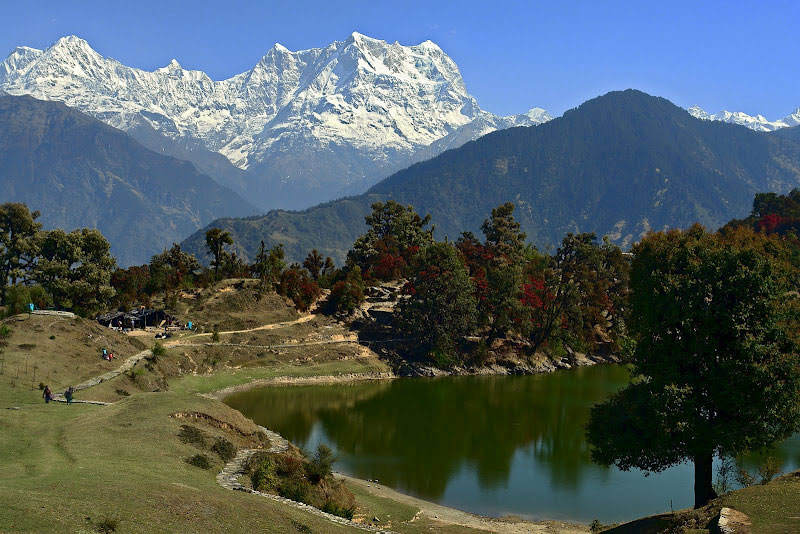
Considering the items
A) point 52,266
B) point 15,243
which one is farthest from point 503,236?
point 15,243

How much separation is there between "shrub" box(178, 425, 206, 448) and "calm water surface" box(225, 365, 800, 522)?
15.9 meters

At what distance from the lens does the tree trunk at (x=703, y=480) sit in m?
37.9

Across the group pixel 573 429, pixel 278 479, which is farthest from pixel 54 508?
pixel 573 429

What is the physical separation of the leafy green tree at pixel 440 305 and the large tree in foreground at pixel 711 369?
236 feet

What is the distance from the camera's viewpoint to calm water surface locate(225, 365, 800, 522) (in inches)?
2053

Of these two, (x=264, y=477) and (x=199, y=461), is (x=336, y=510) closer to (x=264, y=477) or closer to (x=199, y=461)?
(x=264, y=477)

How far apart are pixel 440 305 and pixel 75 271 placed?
5321 cm

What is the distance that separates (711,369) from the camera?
1465 inches

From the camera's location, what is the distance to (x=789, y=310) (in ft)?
124

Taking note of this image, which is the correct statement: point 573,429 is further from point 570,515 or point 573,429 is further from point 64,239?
point 64,239

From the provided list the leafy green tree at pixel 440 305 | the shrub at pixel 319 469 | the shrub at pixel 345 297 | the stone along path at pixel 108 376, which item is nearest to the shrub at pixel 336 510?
the shrub at pixel 319 469

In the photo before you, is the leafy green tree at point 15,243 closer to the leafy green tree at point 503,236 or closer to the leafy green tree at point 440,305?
the leafy green tree at point 440,305

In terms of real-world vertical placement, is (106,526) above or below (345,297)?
below

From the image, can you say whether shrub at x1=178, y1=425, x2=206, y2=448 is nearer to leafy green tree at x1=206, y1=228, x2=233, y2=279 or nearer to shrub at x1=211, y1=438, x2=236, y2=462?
shrub at x1=211, y1=438, x2=236, y2=462
